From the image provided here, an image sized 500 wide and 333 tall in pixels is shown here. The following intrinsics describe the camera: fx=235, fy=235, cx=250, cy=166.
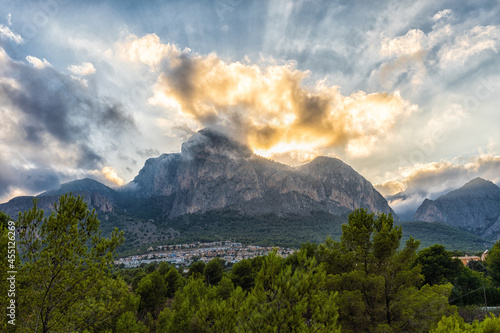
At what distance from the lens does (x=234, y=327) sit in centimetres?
827

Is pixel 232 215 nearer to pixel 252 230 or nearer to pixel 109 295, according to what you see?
pixel 252 230

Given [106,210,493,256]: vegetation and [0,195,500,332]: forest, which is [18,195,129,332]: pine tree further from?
[106,210,493,256]: vegetation

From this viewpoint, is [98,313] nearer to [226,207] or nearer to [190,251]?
[190,251]

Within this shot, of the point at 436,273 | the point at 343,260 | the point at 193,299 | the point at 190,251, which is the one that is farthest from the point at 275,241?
the point at 343,260

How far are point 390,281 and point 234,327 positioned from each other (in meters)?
11.4

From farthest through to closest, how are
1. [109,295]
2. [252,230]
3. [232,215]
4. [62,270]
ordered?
1. [232,215]
2. [252,230]
3. [109,295]
4. [62,270]

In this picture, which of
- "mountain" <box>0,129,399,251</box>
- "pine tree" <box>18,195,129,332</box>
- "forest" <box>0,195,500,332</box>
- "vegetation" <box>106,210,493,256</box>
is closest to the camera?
"forest" <box>0,195,500,332</box>

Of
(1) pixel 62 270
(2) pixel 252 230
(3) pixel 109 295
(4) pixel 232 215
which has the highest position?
(1) pixel 62 270

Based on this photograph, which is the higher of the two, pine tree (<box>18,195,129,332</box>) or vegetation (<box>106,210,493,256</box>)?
pine tree (<box>18,195,129,332</box>)

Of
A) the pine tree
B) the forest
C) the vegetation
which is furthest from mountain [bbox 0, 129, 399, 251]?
the pine tree

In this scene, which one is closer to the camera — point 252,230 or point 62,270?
point 62,270

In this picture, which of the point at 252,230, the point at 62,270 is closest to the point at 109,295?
the point at 62,270

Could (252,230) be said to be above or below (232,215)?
below

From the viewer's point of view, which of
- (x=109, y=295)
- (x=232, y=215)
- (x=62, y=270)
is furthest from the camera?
(x=232, y=215)
